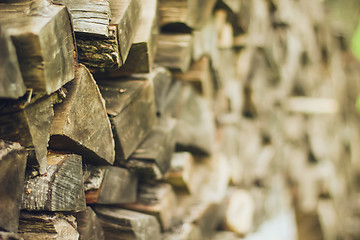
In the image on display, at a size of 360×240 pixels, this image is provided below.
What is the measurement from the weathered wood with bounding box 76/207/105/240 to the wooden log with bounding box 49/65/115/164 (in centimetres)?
11

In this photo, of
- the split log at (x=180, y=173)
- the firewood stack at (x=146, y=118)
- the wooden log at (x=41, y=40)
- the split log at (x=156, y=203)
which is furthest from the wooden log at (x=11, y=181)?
the split log at (x=180, y=173)

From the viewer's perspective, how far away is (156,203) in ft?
3.05

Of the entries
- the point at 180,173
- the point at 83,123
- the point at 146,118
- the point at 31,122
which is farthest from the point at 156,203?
the point at 31,122

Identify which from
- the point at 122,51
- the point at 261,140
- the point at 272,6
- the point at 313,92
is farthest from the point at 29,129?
the point at 313,92

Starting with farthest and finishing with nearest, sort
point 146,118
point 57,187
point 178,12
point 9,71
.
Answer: point 178,12
point 146,118
point 57,187
point 9,71

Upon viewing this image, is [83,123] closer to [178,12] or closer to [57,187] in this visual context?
[57,187]

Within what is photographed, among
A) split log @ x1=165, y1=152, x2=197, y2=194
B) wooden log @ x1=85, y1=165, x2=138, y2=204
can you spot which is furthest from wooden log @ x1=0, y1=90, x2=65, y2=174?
split log @ x1=165, y1=152, x2=197, y2=194

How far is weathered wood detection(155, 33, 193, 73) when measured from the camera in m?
1.01

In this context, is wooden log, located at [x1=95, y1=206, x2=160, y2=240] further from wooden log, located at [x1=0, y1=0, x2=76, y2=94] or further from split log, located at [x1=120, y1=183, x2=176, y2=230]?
wooden log, located at [x1=0, y1=0, x2=76, y2=94]

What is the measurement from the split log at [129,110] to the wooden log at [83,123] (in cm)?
4

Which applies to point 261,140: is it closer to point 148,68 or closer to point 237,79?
point 237,79

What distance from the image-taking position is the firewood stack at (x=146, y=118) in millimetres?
541

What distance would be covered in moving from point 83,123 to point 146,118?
0.79 ft

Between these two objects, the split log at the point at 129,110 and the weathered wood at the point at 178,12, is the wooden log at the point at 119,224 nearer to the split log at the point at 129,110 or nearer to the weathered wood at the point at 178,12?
Result: the split log at the point at 129,110
